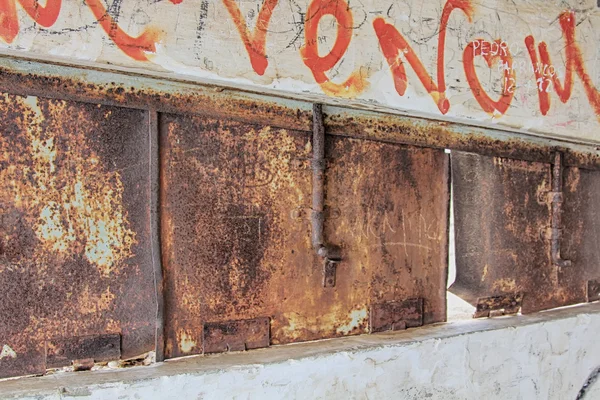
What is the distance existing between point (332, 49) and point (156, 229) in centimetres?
101

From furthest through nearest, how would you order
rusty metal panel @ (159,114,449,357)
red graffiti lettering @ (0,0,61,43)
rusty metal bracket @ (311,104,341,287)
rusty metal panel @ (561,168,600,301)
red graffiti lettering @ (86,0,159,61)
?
rusty metal panel @ (561,168,600,301) → rusty metal bracket @ (311,104,341,287) → rusty metal panel @ (159,114,449,357) → red graffiti lettering @ (86,0,159,61) → red graffiti lettering @ (0,0,61,43)

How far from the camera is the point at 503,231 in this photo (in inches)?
105

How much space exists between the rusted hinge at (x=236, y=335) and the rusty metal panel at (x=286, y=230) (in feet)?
0.09

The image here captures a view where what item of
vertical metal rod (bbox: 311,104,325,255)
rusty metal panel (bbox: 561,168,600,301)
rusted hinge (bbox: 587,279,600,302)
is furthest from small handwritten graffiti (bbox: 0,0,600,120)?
rusted hinge (bbox: 587,279,600,302)

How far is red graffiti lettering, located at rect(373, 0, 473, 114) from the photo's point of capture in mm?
2035

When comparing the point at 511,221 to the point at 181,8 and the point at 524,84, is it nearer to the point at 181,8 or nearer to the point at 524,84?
the point at 524,84

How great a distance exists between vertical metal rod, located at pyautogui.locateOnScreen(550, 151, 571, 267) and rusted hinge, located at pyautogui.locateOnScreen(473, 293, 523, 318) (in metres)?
0.31

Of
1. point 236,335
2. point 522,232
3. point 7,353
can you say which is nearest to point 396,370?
point 236,335

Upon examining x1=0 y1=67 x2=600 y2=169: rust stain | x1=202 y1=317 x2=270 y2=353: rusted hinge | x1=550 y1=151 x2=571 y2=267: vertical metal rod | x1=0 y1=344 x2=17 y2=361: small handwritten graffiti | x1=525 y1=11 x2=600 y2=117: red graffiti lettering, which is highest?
x1=525 y1=11 x2=600 y2=117: red graffiti lettering

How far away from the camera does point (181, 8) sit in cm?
170

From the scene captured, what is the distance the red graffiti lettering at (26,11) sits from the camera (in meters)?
1.48

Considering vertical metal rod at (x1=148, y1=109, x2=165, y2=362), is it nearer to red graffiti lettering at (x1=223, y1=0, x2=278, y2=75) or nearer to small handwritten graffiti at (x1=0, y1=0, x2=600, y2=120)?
small handwritten graffiti at (x1=0, y1=0, x2=600, y2=120)

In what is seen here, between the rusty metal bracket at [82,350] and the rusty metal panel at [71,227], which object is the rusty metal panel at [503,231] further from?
the rusty metal bracket at [82,350]

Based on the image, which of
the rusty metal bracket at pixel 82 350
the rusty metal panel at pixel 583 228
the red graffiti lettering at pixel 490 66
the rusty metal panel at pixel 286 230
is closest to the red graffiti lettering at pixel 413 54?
the red graffiti lettering at pixel 490 66
